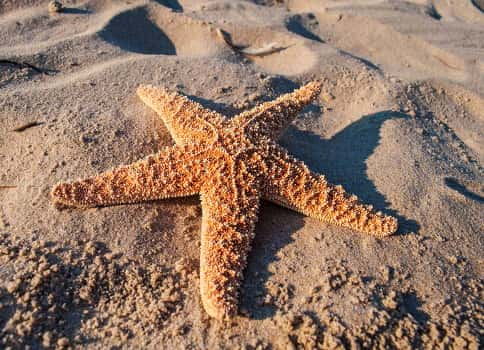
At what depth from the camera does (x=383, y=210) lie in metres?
3.50

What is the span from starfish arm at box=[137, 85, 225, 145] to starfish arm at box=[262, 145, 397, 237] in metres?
0.64

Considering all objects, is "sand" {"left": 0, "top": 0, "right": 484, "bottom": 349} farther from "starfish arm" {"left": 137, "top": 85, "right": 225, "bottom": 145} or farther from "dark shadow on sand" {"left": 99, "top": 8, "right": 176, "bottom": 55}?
"starfish arm" {"left": 137, "top": 85, "right": 225, "bottom": 145}

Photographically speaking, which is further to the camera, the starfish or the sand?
the starfish

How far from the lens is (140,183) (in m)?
3.13

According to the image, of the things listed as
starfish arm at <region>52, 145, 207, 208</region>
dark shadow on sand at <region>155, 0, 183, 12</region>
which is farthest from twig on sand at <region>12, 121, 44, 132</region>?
dark shadow on sand at <region>155, 0, 183, 12</region>

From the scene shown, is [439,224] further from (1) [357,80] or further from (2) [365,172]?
(1) [357,80]

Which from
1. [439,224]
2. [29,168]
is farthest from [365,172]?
[29,168]

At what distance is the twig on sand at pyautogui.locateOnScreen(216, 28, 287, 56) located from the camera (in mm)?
5375

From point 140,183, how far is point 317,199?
58.1 inches

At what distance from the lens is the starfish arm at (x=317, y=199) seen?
3.19 m

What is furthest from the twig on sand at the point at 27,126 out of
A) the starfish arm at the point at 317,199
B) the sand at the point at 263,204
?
the starfish arm at the point at 317,199

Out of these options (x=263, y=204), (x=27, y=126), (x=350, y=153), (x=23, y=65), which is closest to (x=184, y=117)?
(x=263, y=204)

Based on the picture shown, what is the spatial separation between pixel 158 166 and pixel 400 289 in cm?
215

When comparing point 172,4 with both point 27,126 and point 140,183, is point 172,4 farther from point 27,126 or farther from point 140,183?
point 140,183
